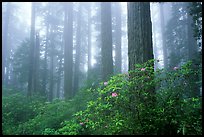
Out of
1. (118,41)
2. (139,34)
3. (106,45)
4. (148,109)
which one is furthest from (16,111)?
(118,41)

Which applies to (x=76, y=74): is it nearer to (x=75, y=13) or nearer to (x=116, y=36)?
(x=116, y=36)

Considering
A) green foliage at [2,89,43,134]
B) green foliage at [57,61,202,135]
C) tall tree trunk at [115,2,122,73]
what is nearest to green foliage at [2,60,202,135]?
green foliage at [57,61,202,135]

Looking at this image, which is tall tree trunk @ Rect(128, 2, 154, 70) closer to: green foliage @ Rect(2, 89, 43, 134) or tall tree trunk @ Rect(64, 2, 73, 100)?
green foliage @ Rect(2, 89, 43, 134)

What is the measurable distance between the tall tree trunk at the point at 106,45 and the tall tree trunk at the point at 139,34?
398 centimetres

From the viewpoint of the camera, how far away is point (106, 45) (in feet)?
36.2

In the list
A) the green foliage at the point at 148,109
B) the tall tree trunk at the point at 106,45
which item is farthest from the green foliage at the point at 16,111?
the green foliage at the point at 148,109

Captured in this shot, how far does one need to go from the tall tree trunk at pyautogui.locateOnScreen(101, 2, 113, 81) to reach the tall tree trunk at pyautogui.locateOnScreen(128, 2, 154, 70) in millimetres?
3978

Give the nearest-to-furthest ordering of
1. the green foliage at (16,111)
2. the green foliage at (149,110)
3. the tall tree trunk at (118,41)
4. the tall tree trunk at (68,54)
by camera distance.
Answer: the green foliage at (149,110) < the green foliage at (16,111) < the tall tree trunk at (68,54) < the tall tree trunk at (118,41)

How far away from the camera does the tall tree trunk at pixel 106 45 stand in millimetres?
10180

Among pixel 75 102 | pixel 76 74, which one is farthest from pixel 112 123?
pixel 76 74

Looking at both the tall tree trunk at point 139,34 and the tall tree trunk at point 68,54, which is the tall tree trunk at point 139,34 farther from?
the tall tree trunk at point 68,54

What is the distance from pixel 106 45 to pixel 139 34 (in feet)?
18.4

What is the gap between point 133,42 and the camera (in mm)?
5492

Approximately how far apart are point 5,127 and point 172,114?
634 cm
